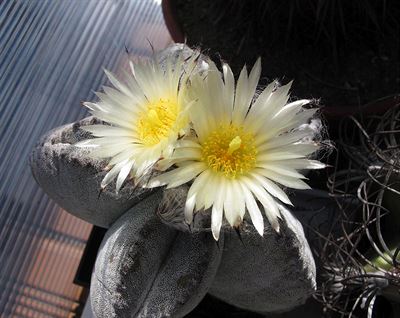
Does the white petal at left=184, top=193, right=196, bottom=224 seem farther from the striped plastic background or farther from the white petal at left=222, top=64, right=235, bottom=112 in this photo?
the striped plastic background

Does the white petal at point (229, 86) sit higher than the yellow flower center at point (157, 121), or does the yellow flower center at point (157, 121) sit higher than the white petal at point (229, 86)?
the white petal at point (229, 86)

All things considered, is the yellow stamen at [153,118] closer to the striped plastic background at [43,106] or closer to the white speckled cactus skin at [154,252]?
the white speckled cactus skin at [154,252]

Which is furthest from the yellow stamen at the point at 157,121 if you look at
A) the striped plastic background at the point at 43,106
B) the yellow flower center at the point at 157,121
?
the striped plastic background at the point at 43,106

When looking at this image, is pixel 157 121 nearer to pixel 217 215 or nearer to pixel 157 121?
pixel 157 121

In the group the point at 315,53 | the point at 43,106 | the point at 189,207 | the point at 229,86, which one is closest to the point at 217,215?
the point at 189,207

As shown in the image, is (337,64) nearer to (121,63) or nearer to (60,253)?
(121,63)

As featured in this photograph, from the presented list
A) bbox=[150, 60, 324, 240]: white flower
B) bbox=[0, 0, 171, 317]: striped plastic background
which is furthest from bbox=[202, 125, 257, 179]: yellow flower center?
bbox=[0, 0, 171, 317]: striped plastic background
